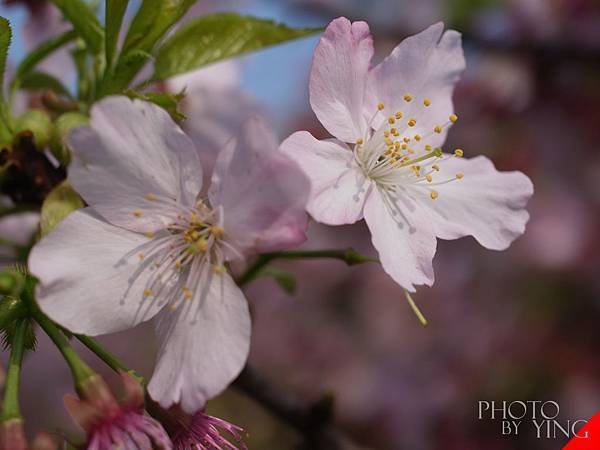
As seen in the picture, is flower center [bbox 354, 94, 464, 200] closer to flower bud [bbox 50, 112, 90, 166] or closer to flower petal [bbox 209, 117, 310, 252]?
flower petal [bbox 209, 117, 310, 252]

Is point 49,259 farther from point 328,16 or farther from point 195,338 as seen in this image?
point 328,16

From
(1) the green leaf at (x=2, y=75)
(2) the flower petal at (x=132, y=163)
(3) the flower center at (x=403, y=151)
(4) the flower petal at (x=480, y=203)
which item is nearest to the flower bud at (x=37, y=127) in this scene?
(1) the green leaf at (x=2, y=75)

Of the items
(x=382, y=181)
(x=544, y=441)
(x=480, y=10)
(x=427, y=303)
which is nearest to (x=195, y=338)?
(x=382, y=181)

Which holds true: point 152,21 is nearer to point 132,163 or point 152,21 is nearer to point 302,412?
point 132,163

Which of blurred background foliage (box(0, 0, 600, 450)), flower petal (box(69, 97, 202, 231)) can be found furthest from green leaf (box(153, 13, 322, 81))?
blurred background foliage (box(0, 0, 600, 450))

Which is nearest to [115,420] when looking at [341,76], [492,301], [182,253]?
[182,253]

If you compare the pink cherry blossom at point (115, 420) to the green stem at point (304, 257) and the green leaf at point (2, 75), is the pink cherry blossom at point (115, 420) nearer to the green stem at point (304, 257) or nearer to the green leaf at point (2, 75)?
the green stem at point (304, 257)
